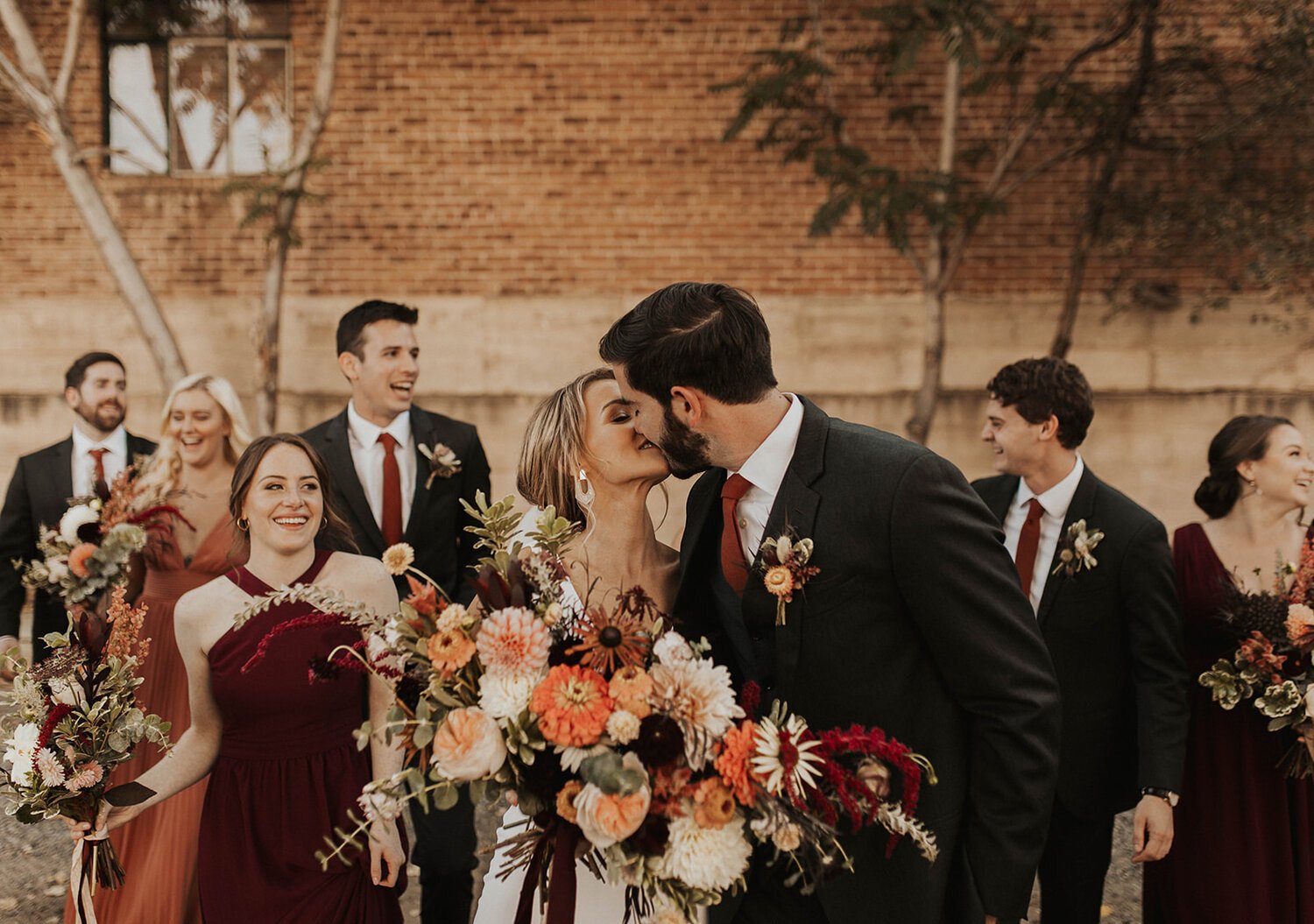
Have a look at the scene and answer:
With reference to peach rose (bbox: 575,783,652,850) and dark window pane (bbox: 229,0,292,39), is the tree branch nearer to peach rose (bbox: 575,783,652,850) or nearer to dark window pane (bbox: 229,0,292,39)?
dark window pane (bbox: 229,0,292,39)

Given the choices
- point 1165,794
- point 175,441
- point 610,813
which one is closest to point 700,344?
point 610,813

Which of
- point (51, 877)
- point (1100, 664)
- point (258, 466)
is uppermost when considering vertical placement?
point (258, 466)

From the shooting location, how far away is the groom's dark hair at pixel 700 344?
239cm

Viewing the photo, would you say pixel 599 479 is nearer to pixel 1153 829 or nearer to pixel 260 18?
pixel 1153 829

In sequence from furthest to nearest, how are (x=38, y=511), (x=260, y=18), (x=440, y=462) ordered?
(x=260, y=18) < (x=38, y=511) < (x=440, y=462)

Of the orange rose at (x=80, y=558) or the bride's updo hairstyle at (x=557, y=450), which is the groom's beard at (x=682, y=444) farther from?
the orange rose at (x=80, y=558)

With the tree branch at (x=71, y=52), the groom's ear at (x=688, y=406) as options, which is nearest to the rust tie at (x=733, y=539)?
the groom's ear at (x=688, y=406)

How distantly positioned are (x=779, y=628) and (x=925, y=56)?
8163mm

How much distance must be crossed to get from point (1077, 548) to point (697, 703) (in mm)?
2045

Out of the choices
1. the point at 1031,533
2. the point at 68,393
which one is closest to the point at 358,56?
the point at 68,393

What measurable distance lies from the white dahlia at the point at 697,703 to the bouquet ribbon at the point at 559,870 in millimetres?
349

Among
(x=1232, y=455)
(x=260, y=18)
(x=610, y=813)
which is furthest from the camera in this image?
(x=260, y=18)

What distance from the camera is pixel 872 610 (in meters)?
2.30

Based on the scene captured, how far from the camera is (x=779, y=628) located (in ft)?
7.61
